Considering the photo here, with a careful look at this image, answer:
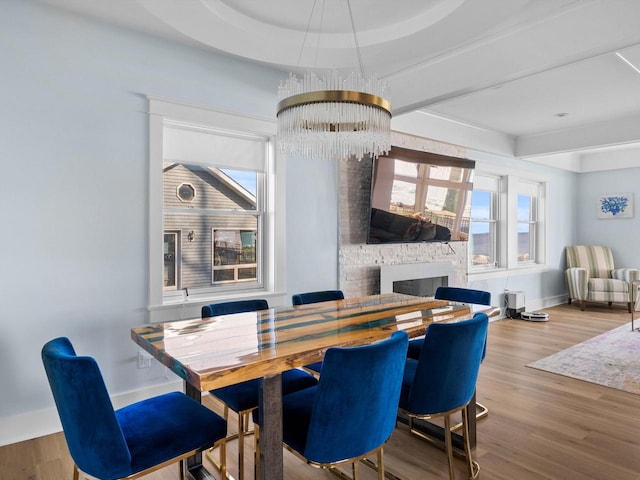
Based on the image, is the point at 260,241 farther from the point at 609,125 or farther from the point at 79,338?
the point at 609,125

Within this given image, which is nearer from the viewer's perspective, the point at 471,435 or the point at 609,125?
the point at 471,435

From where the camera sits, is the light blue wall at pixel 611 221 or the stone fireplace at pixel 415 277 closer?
the stone fireplace at pixel 415 277

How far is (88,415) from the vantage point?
4.63 feet

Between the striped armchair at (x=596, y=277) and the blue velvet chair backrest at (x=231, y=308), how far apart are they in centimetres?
617

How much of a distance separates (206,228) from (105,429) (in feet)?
7.18

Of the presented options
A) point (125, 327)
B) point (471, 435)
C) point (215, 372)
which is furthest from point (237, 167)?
point (471, 435)

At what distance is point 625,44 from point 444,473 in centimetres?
286

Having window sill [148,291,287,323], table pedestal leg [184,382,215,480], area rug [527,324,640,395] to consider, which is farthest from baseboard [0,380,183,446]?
area rug [527,324,640,395]

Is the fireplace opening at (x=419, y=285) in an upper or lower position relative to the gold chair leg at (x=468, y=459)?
upper

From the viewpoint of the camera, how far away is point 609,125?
18.2ft

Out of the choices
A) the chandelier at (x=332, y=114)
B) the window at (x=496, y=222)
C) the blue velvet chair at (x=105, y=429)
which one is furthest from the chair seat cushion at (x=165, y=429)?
the window at (x=496, y=222)

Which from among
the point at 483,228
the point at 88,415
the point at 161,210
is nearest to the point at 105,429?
the point at 88,415

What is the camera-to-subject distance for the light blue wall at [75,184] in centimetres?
255

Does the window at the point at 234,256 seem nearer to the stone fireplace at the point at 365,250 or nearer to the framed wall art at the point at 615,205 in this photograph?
the stone fireplace at the point at 365,250
